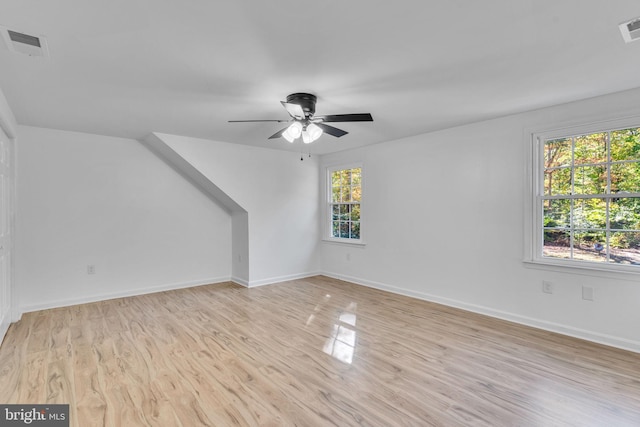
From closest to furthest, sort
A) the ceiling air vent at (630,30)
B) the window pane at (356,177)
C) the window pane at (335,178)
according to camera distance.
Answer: the ceiling air vent at (630,30), the window pane at (356,177), the window pane at (335,178)

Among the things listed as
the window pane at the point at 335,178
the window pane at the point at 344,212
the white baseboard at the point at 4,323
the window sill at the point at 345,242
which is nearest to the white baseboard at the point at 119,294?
the white baseboard at the point at 4,323

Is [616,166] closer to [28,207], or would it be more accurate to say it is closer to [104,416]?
[104,416]

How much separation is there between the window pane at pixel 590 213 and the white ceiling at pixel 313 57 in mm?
1040

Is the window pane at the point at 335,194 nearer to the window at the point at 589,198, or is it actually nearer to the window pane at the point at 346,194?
the window pane at the point at 346,194

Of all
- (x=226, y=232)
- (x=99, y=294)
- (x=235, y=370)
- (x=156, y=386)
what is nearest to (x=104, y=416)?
(x=156, y=386)

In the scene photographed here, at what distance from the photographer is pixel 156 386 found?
2.37 meters

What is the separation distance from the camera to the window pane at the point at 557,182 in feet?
11.1

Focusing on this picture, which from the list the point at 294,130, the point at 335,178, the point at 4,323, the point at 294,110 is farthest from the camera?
the point at 335,178

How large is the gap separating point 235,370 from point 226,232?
331cm

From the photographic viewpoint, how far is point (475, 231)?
4.02 metres

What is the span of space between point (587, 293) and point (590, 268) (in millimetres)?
251

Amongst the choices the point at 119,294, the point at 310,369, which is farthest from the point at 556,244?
the point at 119,294

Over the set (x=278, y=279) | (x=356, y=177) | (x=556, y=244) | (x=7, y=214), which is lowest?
(x=278, y=279)

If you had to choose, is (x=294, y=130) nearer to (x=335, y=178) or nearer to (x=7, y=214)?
(x=335, y=178)
